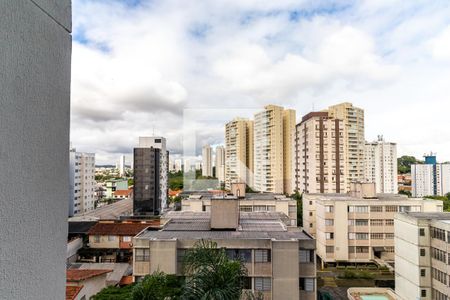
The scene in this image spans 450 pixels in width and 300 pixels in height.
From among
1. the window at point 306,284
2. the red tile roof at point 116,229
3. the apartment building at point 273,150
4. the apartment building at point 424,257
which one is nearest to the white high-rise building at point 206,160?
the red tile roof at point 116,229

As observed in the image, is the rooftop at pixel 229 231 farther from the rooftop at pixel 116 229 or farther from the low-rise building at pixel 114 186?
the low-rise building at pixel 114 186

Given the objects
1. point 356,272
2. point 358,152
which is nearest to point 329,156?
point 358,152

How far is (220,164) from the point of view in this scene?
20297mm

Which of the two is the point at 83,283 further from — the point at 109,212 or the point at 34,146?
the point at 109,212

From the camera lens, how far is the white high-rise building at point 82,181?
25.4m

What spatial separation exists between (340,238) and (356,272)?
64.9 inches

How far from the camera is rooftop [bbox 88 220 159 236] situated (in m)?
14.2

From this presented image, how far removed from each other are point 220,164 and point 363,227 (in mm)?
9008

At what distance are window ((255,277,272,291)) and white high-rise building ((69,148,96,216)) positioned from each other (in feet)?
70.8

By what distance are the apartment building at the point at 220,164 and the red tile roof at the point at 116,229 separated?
6076 millimetres

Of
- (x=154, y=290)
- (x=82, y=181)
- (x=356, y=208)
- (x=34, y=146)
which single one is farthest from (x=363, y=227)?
(x=82, y=181)

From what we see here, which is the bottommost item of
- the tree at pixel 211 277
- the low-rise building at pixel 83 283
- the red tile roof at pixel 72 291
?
the low-rise building at pixel 83 283

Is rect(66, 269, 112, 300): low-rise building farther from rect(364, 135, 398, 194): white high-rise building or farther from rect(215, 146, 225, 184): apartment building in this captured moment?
rect(364, 135, 398, 194): white high-rise building

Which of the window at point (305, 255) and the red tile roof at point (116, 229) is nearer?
the window at point (305, 255)
